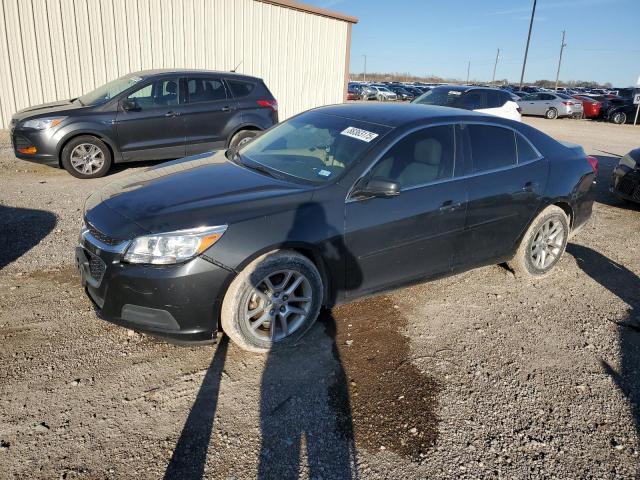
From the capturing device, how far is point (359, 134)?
3730 millimetres

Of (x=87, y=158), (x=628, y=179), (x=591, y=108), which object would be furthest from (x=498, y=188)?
(x=591, y=108)

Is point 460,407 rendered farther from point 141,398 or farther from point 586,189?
point 586,189

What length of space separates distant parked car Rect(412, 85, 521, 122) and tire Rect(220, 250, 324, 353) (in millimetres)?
9322

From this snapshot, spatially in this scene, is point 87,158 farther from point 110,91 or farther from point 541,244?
point 541,244

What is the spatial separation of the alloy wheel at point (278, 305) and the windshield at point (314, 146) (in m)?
0.75

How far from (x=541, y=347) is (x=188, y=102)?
274 inches

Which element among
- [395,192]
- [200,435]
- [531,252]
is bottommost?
[200,435]

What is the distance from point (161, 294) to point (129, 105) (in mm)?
5926

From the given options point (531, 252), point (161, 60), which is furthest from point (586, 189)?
point (161, 60)

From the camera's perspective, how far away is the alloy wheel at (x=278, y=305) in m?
3.17

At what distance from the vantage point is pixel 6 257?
4629 mm

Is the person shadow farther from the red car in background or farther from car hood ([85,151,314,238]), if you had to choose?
the red car in background

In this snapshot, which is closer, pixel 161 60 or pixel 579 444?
pixel 579 444

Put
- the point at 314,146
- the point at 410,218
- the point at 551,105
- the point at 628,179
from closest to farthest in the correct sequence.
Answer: the point at 410,218 → the point at 314,146 → the point at 628,179 → the point at 551,105
